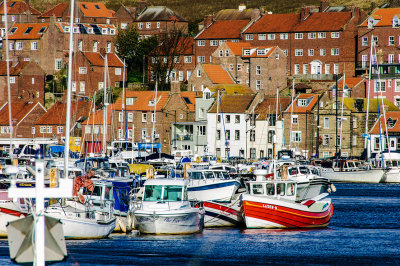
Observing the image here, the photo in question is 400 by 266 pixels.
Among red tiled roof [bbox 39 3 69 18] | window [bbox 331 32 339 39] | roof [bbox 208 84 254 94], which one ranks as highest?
red tiled roof [bbox 39 3 69 18]

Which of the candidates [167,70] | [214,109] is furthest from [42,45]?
[214,109]

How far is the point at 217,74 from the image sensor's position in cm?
12744

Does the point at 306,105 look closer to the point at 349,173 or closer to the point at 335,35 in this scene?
the point at 349,173

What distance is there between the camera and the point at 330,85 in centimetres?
12519

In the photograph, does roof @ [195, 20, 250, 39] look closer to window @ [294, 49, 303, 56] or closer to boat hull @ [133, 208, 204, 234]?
window @ [294, 49, 303, 56]

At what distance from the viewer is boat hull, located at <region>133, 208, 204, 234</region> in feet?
132

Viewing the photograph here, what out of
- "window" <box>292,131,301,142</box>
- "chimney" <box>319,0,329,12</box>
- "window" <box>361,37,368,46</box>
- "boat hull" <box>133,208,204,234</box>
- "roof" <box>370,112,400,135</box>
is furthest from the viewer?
"chimney" <box>319,0,329,12</box>

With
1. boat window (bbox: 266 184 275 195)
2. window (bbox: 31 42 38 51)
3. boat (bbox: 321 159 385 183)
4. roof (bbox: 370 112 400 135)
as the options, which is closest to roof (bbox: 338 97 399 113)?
roof (bbox: 370 112 400 135)

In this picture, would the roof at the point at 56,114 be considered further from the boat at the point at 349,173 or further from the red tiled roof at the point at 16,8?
the red tiled roof at the point at 16,8

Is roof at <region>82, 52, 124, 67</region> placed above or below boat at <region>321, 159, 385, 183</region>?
above

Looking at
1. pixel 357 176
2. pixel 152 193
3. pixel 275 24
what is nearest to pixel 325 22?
pixel 275 24

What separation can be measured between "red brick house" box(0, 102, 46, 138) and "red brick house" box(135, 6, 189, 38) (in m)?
35.5

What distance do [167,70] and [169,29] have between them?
55.8 feet

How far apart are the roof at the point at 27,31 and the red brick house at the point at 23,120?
17499mm
